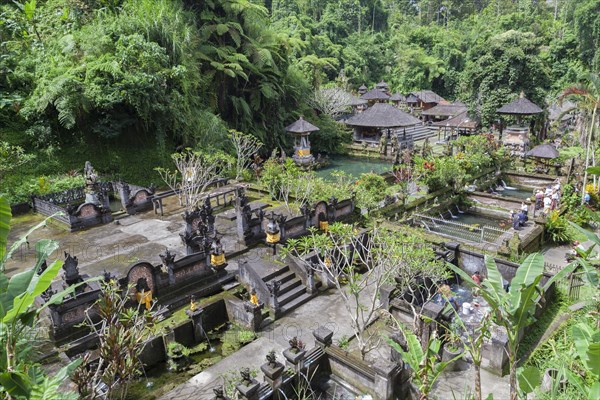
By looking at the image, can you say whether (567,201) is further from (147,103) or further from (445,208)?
(147,103)

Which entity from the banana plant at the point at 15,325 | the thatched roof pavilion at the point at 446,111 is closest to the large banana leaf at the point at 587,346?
the banana plant at the point at 15,325

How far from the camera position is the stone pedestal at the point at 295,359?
323 inches

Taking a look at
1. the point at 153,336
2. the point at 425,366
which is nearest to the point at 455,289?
the point at 425,366

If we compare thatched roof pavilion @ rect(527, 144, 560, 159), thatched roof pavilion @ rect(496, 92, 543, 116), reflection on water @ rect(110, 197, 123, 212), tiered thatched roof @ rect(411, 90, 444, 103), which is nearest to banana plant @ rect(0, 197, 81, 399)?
reflection on water @ rect(110, 197, 123, 212)

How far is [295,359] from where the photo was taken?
322 inches

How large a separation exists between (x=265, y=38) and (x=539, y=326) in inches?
1063

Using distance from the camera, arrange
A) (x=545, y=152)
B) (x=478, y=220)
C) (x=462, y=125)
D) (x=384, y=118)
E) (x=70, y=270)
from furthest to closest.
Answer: (x=462, y=125)
(x=384, y=118)
(x=545, y=152)
(x=478, y=220)
(x=70, y=270)

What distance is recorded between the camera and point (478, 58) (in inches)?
1369

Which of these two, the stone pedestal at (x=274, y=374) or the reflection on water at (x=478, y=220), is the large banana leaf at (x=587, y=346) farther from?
the reflection on water at (x=478, y=220)

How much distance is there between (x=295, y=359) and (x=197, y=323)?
3093 mm

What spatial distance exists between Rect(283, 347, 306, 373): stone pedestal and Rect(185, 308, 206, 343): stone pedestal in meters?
2.83

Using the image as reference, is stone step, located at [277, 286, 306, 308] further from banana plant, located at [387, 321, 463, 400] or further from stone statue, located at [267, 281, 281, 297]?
banana plant, located at [387, 321, 463, 400]

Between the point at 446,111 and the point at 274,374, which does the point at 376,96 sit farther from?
the point at 274,374

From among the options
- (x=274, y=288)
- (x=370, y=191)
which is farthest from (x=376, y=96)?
(x=274, y=288)
